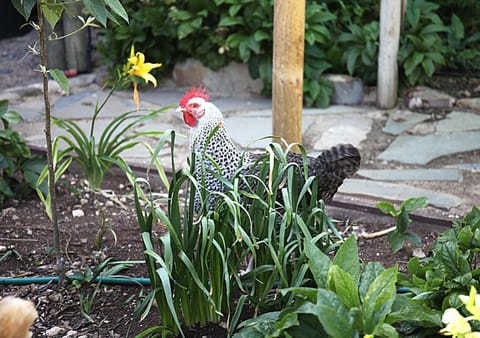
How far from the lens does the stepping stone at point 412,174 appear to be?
13.6 ft

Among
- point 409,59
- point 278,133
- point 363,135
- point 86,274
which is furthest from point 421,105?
point 86,274

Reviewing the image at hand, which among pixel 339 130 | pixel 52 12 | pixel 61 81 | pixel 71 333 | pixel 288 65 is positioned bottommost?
pixel 71 333

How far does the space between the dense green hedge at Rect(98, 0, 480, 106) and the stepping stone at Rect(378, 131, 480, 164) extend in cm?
67

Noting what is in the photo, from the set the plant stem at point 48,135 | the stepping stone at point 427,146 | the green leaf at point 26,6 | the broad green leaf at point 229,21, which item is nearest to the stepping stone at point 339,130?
the stepping stone at point 427,146

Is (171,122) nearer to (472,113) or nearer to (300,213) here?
(472,113)

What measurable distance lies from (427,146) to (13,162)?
242 cm

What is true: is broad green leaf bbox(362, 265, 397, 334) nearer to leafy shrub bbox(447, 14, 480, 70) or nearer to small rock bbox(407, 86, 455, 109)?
small rock bbox(407, 86, 455, 109)

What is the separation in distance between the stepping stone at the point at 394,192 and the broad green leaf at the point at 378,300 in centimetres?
172

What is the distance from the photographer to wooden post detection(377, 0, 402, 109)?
17.1 feet

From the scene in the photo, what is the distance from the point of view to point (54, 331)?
8.61ft

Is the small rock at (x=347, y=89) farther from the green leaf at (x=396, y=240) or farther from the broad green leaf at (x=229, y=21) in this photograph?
the green leaf at (x=396, y=240)

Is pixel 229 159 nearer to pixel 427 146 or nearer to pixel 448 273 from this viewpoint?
pixel 448 273

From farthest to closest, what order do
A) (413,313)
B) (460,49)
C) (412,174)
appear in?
(460,49) < (412,174) < (413,313)

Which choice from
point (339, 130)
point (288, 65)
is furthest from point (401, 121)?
point (288, 65)
